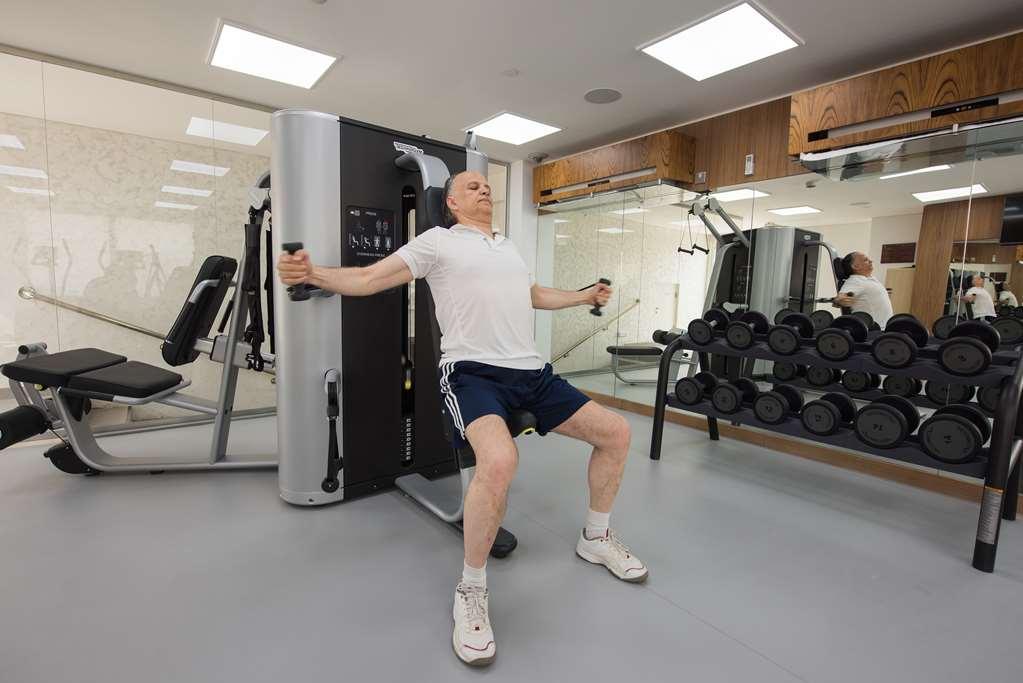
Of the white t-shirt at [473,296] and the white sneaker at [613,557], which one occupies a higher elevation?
the white t-shirt at [473,296]

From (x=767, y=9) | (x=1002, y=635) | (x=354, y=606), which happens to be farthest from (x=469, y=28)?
(x=1002, y=635)

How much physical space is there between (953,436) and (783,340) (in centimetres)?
77

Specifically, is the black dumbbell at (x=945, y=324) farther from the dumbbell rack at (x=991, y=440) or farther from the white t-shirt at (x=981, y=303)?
the dumbbell rack at (x=991, y=440)

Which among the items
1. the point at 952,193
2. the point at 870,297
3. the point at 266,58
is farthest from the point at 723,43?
the point at 266,58

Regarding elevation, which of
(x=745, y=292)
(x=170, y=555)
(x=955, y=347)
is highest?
(x=745, y=292)

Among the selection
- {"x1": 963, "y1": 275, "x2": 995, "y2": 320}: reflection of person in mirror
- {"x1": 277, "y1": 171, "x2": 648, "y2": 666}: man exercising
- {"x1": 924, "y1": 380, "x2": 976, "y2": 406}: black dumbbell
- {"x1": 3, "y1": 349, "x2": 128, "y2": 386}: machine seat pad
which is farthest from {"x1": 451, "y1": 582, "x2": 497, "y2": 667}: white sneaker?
{"x1": 963, "y1": 275, "x2": 995, "y2": 320}: reflection of person in mirror

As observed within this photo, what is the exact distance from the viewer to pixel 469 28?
266 centimetres

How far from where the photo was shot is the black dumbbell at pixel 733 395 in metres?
2.77

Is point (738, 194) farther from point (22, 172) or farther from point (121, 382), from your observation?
point (22, 172)

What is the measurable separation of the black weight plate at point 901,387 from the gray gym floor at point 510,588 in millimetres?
544

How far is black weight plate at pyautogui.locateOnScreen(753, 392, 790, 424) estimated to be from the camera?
258cm

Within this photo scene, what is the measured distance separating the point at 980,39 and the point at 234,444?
4.77m

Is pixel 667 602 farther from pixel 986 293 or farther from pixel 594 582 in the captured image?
pixel 986 293

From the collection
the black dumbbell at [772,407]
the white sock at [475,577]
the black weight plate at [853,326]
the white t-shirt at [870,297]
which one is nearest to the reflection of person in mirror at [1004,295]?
the white t-shirt at [870,297]
